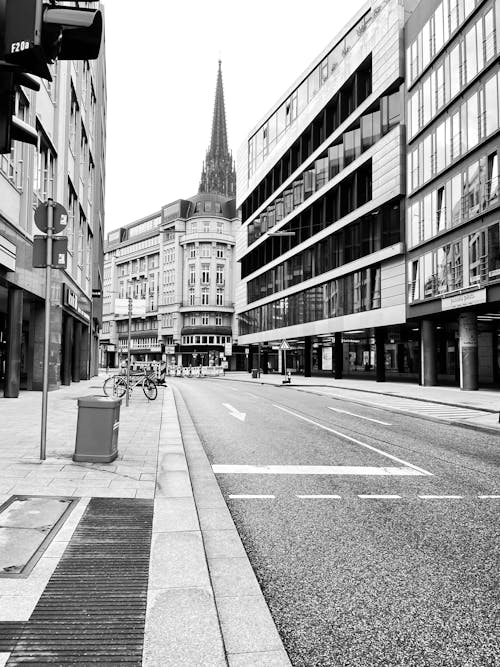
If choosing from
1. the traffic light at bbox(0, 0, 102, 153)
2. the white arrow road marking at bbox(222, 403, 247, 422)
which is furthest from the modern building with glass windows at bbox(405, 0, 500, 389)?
the traffic light at bbox(0, 0, 102, 153)

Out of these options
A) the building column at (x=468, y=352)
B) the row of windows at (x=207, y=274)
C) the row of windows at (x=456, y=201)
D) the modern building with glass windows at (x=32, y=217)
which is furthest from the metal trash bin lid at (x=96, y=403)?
the row of windows at (x=207, y=274)

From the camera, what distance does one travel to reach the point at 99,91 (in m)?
40.8

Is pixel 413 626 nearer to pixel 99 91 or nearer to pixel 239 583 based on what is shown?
pixel 239 583

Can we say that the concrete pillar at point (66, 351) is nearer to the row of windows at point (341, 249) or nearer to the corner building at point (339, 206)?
the corner building at point (339, 206)

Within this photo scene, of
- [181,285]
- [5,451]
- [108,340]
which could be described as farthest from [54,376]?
[108,340]

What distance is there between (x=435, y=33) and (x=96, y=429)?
2965 cm

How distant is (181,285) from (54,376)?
2999 inches

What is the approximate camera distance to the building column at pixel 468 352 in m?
26.1

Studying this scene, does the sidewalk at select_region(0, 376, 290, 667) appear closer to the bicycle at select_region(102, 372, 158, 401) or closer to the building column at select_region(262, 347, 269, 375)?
the bicycle at select_region(102, 372, 158, 401)

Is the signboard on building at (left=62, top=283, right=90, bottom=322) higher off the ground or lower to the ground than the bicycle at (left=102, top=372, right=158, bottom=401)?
higher

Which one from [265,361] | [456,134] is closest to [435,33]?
[456,134]

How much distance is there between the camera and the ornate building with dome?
3649 inches

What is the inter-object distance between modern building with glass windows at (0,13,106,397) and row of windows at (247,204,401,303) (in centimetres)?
1819

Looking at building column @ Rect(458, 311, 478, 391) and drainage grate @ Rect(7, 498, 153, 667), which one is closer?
drainage grate @ Rect(7, 498, 153, 667)
